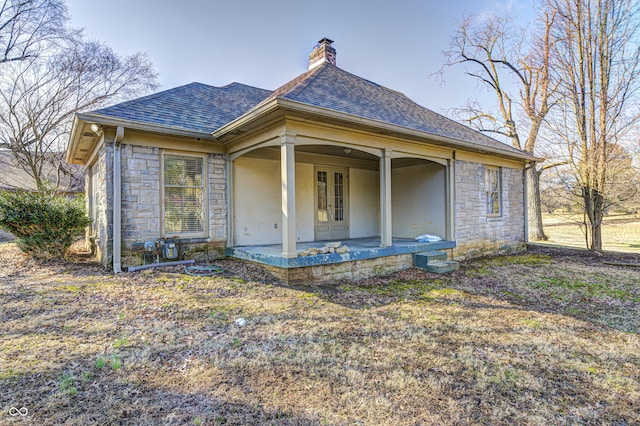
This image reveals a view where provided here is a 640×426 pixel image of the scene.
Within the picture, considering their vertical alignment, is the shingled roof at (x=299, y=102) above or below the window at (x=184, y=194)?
above

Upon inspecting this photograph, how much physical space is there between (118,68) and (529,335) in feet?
62.9

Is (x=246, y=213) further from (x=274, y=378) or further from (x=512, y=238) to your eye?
(x=512, y=238)

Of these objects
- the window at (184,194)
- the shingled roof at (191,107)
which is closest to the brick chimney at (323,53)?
the shingled roof at (191,107)

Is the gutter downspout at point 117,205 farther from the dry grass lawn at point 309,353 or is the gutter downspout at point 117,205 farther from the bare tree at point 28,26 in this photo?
the bare tree at point 28,26

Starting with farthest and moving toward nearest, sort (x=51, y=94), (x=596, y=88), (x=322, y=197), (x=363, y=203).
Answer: (x=51, y=94) < (x=596, y=88) < (x=363, y=203) < (x=322, y=197)

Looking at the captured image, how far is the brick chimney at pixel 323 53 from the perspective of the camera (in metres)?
9.27

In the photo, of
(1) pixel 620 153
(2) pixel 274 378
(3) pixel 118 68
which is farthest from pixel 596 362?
(3) pixel 118 68

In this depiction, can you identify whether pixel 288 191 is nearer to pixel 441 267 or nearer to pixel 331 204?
pixel 331 204

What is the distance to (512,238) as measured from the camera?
9.73 metres

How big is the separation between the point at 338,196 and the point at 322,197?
0.53 m

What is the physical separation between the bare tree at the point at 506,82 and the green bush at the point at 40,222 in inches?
608

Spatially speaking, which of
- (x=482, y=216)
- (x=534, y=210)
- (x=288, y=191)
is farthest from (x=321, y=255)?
(x=534, y=210)

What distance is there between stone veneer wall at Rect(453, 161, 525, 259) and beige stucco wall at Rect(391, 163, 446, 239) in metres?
0.39

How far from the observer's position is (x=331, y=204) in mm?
8578
